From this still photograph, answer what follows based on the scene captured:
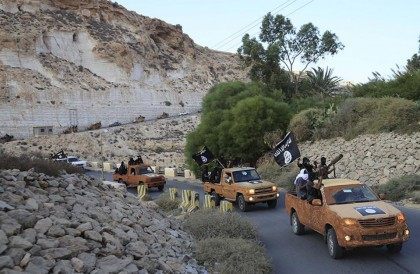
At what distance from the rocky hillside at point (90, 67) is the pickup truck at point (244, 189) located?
54804 mm

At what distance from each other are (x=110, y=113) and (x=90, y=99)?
13.0 feet

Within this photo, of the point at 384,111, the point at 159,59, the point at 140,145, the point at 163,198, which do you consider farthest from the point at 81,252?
the point at 159,59

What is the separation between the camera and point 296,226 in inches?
553

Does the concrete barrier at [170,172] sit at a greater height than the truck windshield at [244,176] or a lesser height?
lesser

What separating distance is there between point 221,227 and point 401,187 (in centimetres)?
1051

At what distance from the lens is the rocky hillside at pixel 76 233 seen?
306 inches

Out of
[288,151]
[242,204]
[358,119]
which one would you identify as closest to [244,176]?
[242,204]

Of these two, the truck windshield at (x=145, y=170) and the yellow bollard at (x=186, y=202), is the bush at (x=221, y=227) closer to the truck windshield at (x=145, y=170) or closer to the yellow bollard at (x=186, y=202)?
the yellow bollard at (x=186, y=202)

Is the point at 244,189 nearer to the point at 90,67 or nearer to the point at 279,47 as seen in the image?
the point at 279,47

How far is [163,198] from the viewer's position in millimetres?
22672

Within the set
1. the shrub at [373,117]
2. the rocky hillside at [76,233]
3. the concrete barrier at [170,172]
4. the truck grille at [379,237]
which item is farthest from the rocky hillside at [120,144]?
the truck grille at [379,237]

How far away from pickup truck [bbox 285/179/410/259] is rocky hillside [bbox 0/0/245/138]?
6396 centimetres

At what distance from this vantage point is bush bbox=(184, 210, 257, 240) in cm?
1302

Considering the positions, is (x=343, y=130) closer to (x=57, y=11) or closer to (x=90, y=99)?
(x=90, y=99)
